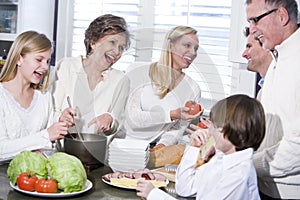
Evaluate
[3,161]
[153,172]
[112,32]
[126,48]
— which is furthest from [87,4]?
[153,172]

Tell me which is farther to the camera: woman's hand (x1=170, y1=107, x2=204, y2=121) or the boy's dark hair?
woman's hand (x1=170, y1=107, x2=204, y2=121)

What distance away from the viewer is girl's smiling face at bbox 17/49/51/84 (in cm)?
192

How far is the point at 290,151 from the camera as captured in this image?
60.3 inches

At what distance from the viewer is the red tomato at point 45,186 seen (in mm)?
1281

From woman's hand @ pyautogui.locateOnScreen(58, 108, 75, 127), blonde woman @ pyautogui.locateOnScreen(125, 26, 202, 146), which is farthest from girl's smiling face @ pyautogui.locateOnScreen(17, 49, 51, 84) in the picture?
blonde woman @ pyautogui.locateOnScreen(125, 26, 202, 146)

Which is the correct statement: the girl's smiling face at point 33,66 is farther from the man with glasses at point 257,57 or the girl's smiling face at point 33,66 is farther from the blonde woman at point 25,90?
the man with glasses at point 257,57

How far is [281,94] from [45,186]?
0.87 m

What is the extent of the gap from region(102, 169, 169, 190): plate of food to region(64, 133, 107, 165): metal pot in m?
0.09

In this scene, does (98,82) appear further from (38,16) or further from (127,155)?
(38,16)

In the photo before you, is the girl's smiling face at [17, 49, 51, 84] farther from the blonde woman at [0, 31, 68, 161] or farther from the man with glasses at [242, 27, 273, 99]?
the man with glasses at [242, 27, 273, 99]

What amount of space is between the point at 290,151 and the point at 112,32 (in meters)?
0.84

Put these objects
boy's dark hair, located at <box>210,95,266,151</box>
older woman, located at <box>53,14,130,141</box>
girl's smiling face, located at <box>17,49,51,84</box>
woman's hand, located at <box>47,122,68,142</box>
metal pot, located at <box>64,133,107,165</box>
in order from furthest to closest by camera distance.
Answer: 1. girl's smiling face, located at <box>17,49,51,84</box>
2. older woman, located at <box>53,14,130,141</box>
3. woman's hand, located at <box>47,122,68,142</box>
4. metal pot, located at <box>64,133,107,165</box>
5. boy's dark hair, located at <box>210,95,266,151</box>

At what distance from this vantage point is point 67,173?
1.33 meters

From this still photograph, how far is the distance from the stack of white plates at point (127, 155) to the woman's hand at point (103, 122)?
7.1 inches
